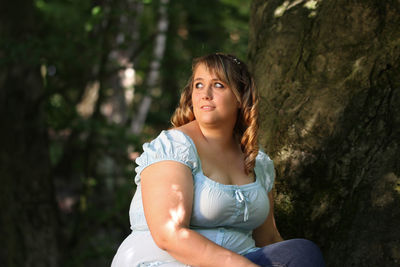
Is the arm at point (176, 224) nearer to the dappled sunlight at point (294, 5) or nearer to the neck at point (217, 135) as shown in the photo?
the neck at point (217, 135)

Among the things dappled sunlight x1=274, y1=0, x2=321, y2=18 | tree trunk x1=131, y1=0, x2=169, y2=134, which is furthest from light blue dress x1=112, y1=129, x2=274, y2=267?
tree trunk x1=131, y1=0, x2=169, y2=134

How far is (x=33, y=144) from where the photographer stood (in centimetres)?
611

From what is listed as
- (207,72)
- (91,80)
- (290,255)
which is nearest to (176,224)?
(290,255)

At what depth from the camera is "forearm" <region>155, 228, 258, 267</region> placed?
2.21 metres

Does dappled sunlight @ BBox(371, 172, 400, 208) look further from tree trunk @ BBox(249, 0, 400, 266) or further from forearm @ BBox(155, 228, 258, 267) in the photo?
forearm @ BBox(155, 228, 258, 267)

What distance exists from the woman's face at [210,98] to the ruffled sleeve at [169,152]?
0.23 m

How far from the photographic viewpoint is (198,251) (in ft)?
7.26

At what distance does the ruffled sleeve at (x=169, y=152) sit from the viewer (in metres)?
→ 2.34

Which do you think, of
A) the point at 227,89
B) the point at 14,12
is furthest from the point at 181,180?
the point at 14,12

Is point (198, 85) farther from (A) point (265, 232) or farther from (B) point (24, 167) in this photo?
(B) point (24, 167)

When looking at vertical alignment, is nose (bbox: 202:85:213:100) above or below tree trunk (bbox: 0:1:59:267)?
above

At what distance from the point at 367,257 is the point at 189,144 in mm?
1269

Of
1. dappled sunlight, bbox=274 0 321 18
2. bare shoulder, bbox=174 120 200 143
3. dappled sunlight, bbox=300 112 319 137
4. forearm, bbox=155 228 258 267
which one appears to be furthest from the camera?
dappled sunlight, bbox=274 0 321 18

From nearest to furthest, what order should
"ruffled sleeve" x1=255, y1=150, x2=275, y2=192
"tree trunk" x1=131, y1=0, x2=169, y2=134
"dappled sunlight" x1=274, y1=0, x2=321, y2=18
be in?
"ruffled sleeve" x1=255, y1=150, x2=275, y2=192 < "dappled sunlight" x1=274, y1=0, x2=321, y2=18 < "tree trunk" x1=131, y1=0, x2=169, y2=134
